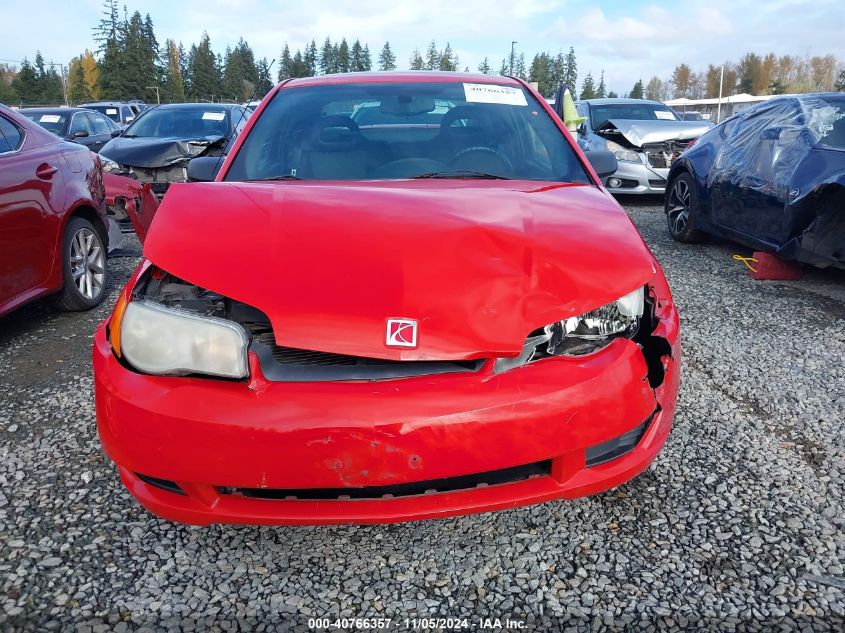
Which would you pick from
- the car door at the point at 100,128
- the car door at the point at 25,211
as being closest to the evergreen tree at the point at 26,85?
the car door at the point at 100,128

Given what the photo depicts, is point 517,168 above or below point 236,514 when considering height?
above

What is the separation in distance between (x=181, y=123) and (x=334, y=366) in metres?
8.04

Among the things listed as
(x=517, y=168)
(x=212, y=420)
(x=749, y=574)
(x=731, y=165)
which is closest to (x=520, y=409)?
(x=212, y=420)

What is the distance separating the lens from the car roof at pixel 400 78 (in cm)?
314

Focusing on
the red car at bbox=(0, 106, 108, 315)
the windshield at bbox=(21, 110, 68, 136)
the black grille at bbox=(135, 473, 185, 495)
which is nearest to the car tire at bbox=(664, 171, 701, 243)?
the red car at bbox=(0, 106, 108, 315)

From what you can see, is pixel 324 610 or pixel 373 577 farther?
pixel 373 577

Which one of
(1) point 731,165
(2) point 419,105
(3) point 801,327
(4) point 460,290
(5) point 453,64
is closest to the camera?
(4) point 460,290

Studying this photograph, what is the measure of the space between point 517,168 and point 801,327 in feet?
8.05

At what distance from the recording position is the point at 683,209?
21.3 ft

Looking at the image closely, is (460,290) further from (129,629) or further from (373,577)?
(129,629)

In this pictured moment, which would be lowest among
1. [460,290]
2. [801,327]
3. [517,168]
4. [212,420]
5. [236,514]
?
[801,327]

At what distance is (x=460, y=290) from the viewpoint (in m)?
1.74

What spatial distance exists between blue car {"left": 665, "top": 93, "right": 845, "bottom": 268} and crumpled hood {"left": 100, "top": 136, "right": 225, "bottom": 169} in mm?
4983

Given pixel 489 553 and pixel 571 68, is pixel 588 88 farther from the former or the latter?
pixel 489 553
